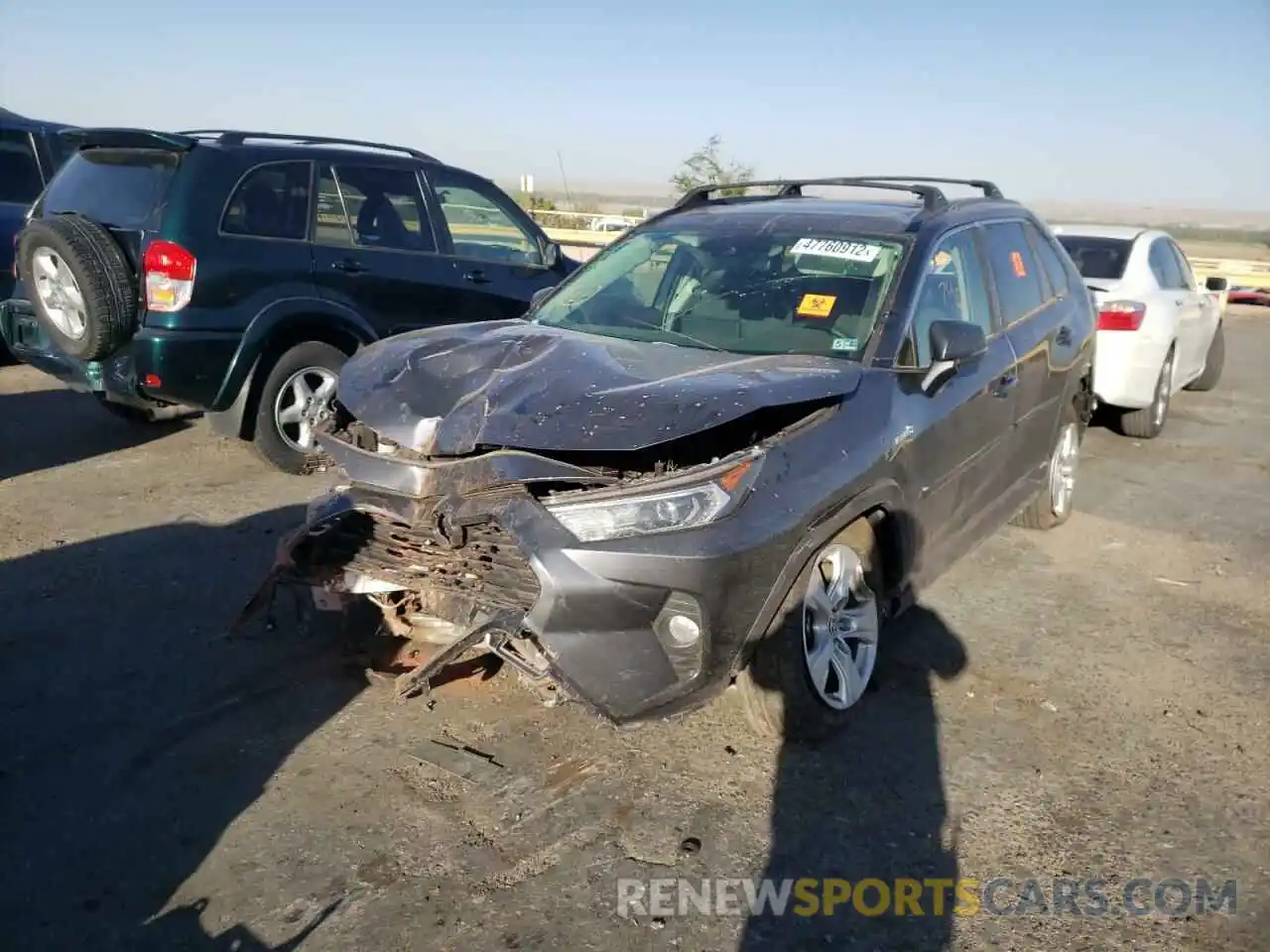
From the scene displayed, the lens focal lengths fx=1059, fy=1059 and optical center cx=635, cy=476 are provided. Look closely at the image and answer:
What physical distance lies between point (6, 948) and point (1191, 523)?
622 centimetres

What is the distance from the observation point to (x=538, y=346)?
392cm

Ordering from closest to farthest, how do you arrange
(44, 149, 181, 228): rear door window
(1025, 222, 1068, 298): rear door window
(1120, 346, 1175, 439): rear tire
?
1. (1025, 222, 1068, 298): rear door window
2. (44, 149, 181, 228): rear door window
3. (1120, 346, 1175, 439): rear tire

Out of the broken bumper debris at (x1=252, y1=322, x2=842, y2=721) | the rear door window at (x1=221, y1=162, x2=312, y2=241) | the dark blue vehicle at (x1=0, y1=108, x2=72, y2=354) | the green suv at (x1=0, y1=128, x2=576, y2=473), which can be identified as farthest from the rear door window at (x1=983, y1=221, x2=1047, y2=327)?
the dark blue vehicle at (x1=0, y1=108, x2=72, y2=354)

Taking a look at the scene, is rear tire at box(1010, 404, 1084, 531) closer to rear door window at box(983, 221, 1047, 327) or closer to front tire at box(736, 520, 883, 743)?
rear door window at box(983, 221, 1047, 327)

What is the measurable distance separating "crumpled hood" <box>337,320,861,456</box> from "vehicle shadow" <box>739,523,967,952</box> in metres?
1.18

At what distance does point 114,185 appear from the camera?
616 centimetres

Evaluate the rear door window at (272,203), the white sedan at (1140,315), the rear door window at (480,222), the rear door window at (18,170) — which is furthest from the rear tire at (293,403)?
the white sedan at (1140,315)

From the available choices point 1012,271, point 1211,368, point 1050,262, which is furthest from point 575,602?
point 1211,368

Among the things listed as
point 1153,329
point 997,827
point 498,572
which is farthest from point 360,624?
point 1153,329

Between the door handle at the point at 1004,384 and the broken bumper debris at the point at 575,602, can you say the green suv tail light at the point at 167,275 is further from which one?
the door handle at the point at 1004,384

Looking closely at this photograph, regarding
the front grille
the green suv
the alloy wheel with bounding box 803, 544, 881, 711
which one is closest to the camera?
the front grille

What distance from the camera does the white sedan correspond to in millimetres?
7840

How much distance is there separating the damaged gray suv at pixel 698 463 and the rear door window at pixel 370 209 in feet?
8.38

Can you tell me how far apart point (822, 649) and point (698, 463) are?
0.80 m
